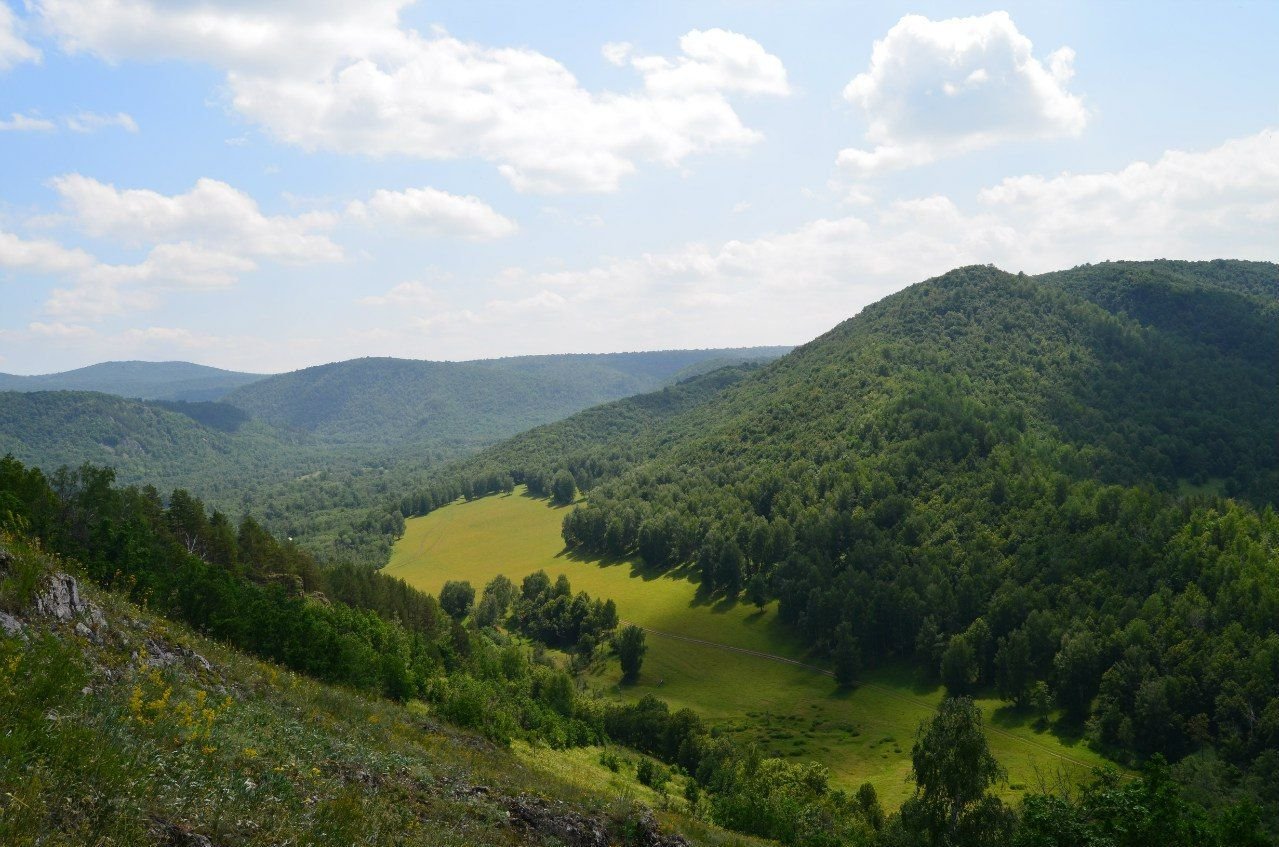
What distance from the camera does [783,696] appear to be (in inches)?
4259

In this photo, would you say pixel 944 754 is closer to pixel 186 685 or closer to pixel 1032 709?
pixel 186 685

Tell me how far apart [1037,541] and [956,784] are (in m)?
99.8

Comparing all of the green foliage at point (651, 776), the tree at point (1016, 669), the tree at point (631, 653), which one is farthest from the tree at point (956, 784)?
the tree at point (631, 653)

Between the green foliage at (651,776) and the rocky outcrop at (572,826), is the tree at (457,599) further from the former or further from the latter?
the rocky outcrop at (572,826)

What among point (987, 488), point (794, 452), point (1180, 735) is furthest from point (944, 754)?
point (794, 452)

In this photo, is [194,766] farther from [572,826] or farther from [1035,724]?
[1035,724]

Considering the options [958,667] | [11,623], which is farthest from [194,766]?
[958,667]

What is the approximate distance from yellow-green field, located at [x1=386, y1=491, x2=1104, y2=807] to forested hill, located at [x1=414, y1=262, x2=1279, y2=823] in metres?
5.62

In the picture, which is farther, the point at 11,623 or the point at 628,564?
the point at 628,564

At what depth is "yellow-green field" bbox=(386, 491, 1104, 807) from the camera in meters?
85.4

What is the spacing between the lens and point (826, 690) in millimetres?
110250

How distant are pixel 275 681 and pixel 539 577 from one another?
119 meters

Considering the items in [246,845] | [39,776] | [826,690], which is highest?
[39,776]

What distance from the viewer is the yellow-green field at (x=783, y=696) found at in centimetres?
8538
